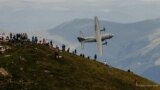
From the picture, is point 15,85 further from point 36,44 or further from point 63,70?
point 36,44

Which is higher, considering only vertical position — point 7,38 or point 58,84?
point 7,38

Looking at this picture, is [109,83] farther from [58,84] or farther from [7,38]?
[7,38]

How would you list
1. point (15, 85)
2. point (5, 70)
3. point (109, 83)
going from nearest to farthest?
point (15, 85)
point (5, 70)
point (109, 83)

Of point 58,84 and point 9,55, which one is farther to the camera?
point 9,55

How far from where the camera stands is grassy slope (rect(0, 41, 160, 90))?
133500 mm

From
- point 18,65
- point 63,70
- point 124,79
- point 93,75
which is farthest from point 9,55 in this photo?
point 124,79

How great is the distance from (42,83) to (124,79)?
3609cm

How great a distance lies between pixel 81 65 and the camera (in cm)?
16125

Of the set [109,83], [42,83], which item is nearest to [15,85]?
[42,83]

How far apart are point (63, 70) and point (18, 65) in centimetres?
1494

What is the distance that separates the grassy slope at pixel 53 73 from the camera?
134 metres

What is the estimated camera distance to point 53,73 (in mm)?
144875

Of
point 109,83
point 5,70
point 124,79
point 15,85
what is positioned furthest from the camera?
point 124,79

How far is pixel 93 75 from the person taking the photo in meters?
153
